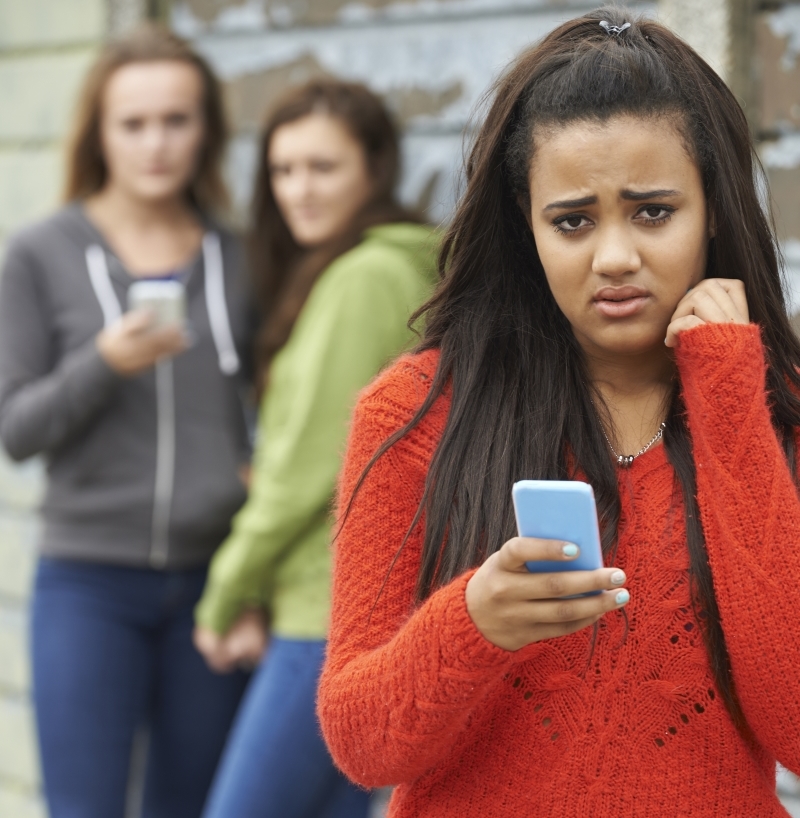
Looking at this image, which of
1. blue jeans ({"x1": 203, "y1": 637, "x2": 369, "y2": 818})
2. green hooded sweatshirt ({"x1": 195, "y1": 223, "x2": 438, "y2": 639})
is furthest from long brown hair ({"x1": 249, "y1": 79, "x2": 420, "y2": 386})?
blue jeans ({"x1": 203, "y1": 637, "x2": 369, "y2": 818})

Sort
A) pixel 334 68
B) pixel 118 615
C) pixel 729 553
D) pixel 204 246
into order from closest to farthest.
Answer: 1. pixel 729 553
2. pixel 118 615
3. pixel 204 246
4. pixel 334 68

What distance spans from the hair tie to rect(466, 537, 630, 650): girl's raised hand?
64 cm

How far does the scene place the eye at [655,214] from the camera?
1400 millimetres

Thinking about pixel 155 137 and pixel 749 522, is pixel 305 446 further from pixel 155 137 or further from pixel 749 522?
pixel 749 522

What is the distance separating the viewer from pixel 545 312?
157 cm

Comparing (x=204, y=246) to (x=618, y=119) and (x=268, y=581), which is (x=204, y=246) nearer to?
(x=268, y=581)

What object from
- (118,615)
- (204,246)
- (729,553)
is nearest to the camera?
(729,553)

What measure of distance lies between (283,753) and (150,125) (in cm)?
154

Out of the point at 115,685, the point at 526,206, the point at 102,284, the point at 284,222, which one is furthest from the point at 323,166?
the point at 526,206

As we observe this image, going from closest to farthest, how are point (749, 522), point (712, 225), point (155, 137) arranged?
point (749, 522) → point (712, 225) → point (155, 137)

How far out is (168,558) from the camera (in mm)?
2852

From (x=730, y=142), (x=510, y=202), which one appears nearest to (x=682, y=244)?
(x=730, y=142)

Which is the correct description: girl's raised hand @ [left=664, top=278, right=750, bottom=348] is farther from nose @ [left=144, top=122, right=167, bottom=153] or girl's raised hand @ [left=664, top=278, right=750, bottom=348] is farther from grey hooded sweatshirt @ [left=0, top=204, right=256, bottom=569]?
nose @ [left=144, top=122, right=167, bottom=153]

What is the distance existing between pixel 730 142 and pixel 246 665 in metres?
1.87
